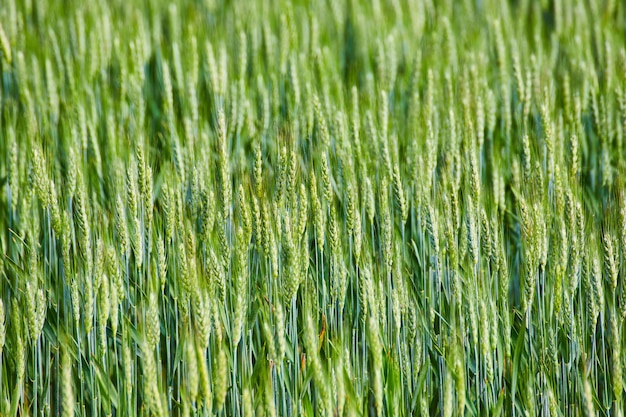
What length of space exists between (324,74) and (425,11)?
0.97 m

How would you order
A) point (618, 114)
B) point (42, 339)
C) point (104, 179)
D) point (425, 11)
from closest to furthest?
point (42, 339)
point (104, 179)
point (618, 114)
point (425, 11)

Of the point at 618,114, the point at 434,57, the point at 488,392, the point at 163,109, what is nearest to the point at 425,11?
the point at 434,57

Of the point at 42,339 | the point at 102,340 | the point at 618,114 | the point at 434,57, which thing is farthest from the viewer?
the point at 434,57

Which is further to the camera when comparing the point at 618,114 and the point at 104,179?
the point at 618,114

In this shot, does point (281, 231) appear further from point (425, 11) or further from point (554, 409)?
point (425, 11)

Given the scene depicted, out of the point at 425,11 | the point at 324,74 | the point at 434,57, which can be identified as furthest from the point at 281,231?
the point at 425,11

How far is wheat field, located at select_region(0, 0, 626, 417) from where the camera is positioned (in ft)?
5.48

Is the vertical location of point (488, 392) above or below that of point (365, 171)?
below

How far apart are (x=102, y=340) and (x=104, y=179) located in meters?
0.69

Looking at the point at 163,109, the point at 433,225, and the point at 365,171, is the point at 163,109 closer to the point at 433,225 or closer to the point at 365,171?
the point at 365,171

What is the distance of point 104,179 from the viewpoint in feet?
7.18

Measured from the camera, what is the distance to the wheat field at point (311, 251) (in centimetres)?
167

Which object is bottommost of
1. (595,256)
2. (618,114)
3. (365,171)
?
(595,256)

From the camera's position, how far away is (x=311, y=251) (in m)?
1.94
